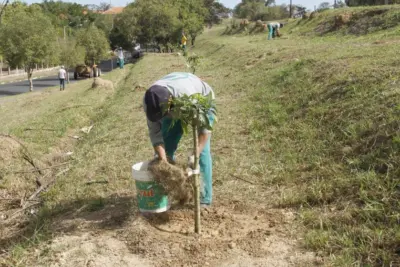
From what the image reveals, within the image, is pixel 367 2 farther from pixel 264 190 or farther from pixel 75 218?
pixel 75 218

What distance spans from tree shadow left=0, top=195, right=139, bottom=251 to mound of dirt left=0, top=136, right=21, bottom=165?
2605mm

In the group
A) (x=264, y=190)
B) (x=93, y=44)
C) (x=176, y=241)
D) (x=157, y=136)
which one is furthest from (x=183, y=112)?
(x=93, y=44)

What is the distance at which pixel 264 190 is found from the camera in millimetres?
4648

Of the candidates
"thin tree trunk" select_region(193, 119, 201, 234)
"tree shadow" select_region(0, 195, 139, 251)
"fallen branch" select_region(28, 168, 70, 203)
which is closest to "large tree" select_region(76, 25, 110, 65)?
"fallen branch" select_region(28, 168, 70, 203)

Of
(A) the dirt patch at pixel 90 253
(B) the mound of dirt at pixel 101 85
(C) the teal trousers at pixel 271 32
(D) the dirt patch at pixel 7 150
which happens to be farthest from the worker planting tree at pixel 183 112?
(C) the teal trousers at pixel 271 32

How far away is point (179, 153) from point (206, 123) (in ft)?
9.31

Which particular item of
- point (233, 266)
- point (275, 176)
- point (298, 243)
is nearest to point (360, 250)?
point (298, 243)

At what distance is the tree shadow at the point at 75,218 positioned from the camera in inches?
156

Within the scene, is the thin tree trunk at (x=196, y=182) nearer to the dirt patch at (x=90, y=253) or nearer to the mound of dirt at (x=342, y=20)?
the dirt patch at (x=90, y=253)

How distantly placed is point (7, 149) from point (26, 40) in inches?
947

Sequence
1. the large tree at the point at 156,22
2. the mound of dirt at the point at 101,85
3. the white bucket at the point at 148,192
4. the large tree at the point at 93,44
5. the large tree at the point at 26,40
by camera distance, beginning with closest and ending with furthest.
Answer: the white bucket at the point at 148,192
the mound of dirt at the point at 101,85
the large tree at the point at 26,40
the large tree at the point at 93,44
the large tree at the point at 156,22

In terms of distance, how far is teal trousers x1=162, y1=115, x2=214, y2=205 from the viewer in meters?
4.02

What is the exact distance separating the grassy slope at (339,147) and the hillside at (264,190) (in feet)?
0.05

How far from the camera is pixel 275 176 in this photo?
4.90 meters
